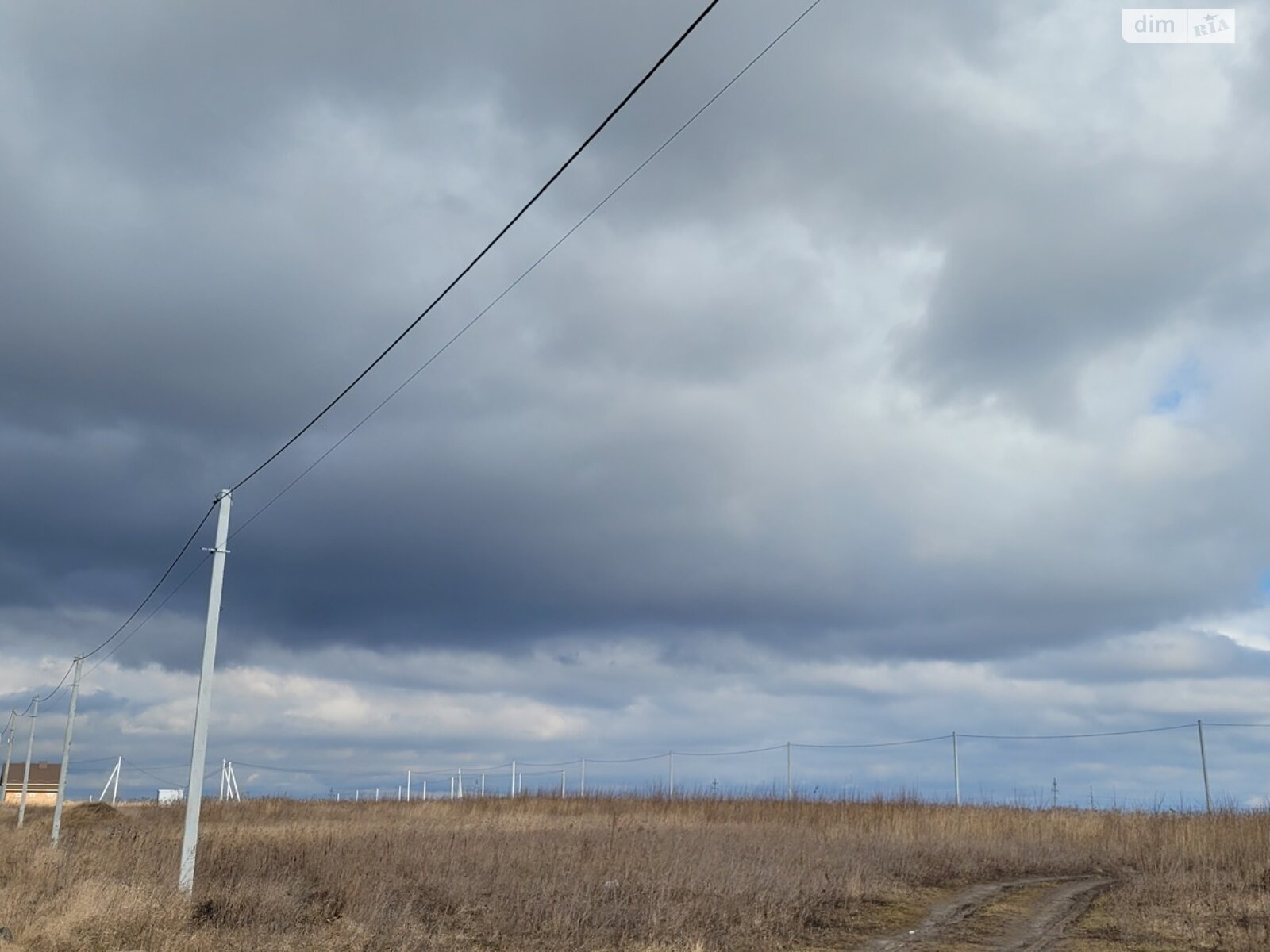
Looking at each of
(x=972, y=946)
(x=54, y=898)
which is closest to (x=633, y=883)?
(x=972, y=946)

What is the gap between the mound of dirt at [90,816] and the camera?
1454 inches

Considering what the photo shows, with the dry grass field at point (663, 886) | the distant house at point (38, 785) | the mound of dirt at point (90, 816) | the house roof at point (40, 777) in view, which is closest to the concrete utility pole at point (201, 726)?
the dry grass field at point (663, 886)

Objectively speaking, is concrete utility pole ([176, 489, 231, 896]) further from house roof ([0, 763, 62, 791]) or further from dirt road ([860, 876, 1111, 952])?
house roof ([0, 763, 62, 791])

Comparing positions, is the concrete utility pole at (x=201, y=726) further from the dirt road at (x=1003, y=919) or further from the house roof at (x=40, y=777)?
the house roof at (x=40, y=777)

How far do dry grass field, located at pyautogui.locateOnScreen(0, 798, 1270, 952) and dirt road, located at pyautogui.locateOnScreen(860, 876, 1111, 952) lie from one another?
68 mm

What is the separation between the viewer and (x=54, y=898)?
14.9 m

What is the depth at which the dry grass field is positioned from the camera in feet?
42.2

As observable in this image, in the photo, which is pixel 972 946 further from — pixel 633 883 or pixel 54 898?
pixel 54 898

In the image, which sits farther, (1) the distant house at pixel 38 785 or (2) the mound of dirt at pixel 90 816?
(1) the distant house at pixel 38 785

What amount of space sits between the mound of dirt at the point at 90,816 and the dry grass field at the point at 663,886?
36.6 ft

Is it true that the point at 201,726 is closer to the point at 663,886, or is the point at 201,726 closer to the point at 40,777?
the point at 663,886

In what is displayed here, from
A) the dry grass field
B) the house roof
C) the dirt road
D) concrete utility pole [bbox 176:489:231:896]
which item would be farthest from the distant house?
the dirt road

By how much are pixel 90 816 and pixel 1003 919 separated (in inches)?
1446

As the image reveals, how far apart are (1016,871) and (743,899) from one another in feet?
25.6
